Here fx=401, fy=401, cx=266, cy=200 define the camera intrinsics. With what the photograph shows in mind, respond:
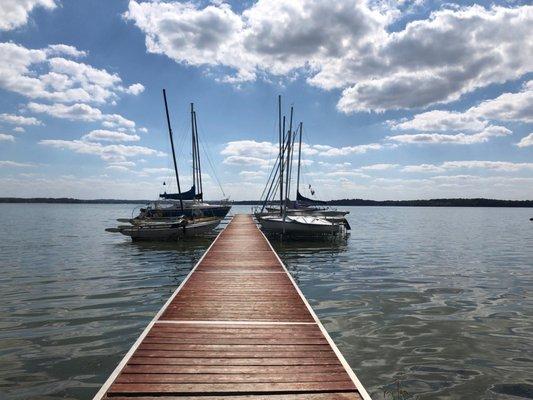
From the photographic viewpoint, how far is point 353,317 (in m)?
11.2

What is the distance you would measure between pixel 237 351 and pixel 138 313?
19.0ft

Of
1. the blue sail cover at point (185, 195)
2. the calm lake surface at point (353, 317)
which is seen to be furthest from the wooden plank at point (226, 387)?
the blue sail cover at point (185, 195)

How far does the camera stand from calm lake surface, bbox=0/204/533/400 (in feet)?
24.2

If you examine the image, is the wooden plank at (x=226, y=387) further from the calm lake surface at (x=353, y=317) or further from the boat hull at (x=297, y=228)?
the boat hull at (x=297, y=228)

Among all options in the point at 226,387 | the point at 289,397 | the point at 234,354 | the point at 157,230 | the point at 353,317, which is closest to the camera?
the point at 289,397

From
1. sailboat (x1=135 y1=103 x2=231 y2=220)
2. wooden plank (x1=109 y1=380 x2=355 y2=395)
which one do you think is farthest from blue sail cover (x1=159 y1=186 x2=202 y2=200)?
wooden plank (x1=109 y1=380 x2=355 y2=395)

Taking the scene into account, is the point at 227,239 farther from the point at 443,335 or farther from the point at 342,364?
the point at 342,364

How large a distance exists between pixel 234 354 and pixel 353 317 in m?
5.68

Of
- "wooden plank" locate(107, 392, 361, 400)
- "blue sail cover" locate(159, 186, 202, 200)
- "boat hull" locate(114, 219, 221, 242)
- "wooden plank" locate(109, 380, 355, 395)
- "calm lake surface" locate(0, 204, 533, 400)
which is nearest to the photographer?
"wooden plank" locate(107, 392, 361, 400)

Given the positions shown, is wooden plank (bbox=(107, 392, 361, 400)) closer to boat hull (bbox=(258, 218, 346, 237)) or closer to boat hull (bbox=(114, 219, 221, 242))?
boat hull (bbox=(258, 218, 346, 237))

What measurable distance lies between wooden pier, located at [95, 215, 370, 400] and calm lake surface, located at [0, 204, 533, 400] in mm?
1325

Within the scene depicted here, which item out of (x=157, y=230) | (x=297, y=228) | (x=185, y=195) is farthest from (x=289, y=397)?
(x=185, y=195)

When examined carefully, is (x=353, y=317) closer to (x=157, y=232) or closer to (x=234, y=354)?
(x=234, y=354)

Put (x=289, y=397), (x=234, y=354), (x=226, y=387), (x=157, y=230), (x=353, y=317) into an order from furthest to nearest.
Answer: (x=157, y=230)
(x=353, y=317)
(x=234, y=354)
(x=226, y=387)
(x=289, y=397)
